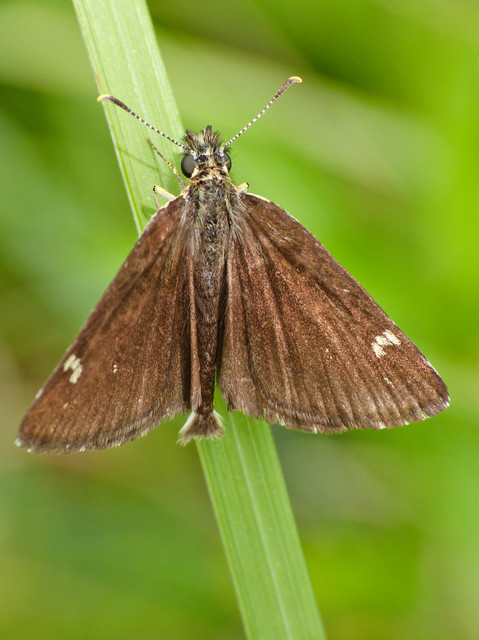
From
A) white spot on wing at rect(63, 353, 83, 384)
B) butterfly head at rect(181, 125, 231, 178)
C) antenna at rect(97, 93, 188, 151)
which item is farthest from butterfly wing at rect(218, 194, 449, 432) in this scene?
white spot on wing at rect(63, 353, 83, 384)

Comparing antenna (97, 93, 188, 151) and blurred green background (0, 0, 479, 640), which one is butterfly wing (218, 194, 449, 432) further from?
blurred green background (0, 0, 479, 640)

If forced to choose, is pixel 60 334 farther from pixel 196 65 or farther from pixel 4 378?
pixel 196 65

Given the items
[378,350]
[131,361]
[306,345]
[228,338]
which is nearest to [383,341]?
[378,350]

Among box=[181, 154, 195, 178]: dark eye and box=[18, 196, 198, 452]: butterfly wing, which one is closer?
box=[18, 196, 198, 452]: butterfly wing

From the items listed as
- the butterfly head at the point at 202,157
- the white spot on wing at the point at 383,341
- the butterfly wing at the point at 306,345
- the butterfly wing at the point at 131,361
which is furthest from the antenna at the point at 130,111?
the white spot on wing at the point at 383,341

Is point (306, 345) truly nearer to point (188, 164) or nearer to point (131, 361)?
point (131, 361)

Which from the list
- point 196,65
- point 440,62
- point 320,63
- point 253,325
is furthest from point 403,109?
point 253,325

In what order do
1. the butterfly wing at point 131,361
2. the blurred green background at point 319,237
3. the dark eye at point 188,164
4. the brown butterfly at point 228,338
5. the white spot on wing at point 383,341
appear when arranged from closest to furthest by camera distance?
the butterfly wing at point 131,361, the brown butterfly at point 228,338, the white spot on wing at point 383,341, the dark eye at point 188,164, the blurred green background at point 319,237

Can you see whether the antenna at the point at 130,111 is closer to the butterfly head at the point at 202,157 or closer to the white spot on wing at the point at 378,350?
the butterfly head at the point at 202,157
